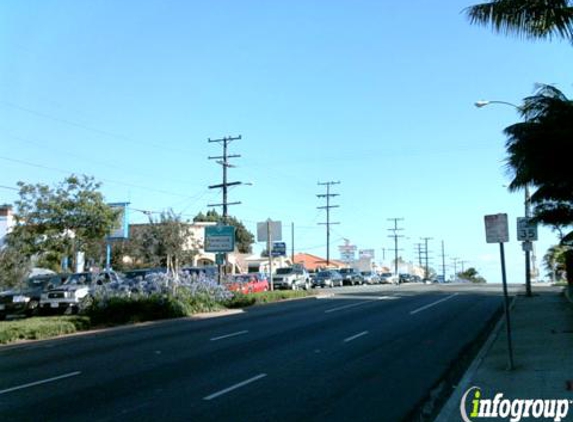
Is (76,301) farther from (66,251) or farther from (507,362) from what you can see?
(507,362)

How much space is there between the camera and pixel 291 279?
48.9m

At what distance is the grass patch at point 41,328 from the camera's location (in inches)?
724

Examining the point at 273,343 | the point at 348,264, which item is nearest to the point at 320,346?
the point at 273,343

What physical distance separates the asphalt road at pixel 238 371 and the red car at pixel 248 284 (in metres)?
14.4

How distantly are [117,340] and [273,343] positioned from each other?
505 centimetres

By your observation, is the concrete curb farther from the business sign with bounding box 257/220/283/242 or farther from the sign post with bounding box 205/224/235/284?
the business sign with bounding box 257/220/283/242

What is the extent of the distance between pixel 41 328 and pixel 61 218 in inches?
806

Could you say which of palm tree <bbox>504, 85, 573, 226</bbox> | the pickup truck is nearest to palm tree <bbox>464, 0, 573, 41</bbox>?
palm tree <bbox>504, 85, 573, 226</bbox>

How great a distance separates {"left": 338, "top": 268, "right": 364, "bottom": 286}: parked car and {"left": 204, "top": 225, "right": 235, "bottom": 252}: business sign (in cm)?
3164

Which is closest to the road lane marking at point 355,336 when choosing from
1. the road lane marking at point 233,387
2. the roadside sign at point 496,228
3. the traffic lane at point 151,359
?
the traffic lane at point 151,359

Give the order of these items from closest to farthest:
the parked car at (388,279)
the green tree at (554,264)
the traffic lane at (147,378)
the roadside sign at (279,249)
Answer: the traffic lane at (147,378), the roadside sign at (279,249), the green tree at (554,264), the parked car at (388,279)

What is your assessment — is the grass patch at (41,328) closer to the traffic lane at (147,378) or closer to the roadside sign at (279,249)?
the traffic lane at (147,378)

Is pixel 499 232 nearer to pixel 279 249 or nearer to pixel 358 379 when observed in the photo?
pixel 358 379

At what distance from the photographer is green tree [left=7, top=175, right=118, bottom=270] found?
38.3 meters
